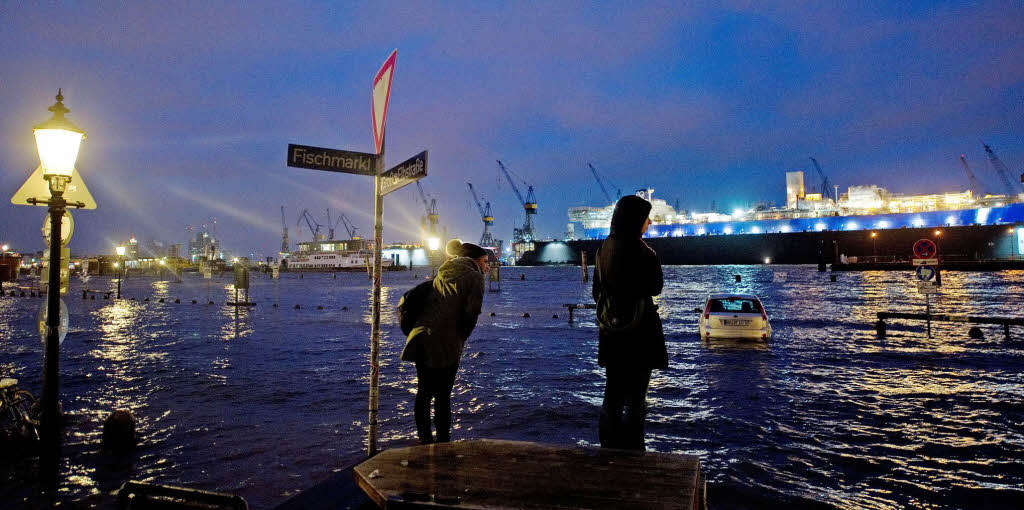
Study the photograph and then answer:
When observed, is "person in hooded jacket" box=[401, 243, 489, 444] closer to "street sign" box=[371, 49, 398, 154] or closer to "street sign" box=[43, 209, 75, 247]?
"street sign" box=[371, 49, 398, 154]

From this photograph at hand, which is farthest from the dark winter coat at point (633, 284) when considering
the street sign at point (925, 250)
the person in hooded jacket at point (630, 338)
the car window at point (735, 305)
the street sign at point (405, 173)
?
the street sign at point (925, 250)

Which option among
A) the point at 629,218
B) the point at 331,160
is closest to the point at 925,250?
the point at 629,218

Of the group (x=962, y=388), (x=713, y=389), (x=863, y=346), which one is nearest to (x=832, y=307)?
(x=863, y=346)

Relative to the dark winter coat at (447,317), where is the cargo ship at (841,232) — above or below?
above

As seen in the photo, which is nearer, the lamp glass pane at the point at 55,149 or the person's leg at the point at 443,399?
the person's leg at the point at 443,399

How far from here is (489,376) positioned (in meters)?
9.88

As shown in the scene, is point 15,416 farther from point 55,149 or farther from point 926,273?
point 926,273

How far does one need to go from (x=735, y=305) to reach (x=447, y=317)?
1163 centimetres

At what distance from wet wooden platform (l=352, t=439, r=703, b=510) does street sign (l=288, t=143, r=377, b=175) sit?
2187 millimetres

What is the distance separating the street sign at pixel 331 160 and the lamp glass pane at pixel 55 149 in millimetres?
2936

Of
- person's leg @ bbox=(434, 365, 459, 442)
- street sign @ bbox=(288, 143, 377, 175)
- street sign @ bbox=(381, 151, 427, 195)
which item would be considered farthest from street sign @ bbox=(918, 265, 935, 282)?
street sign @ bbox=(288, 143, 377, 175)

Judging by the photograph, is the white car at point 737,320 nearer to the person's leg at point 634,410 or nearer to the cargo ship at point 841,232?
the person's leg at point 634,410

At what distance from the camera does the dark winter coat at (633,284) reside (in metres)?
3.71

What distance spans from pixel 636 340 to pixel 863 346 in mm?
12067
